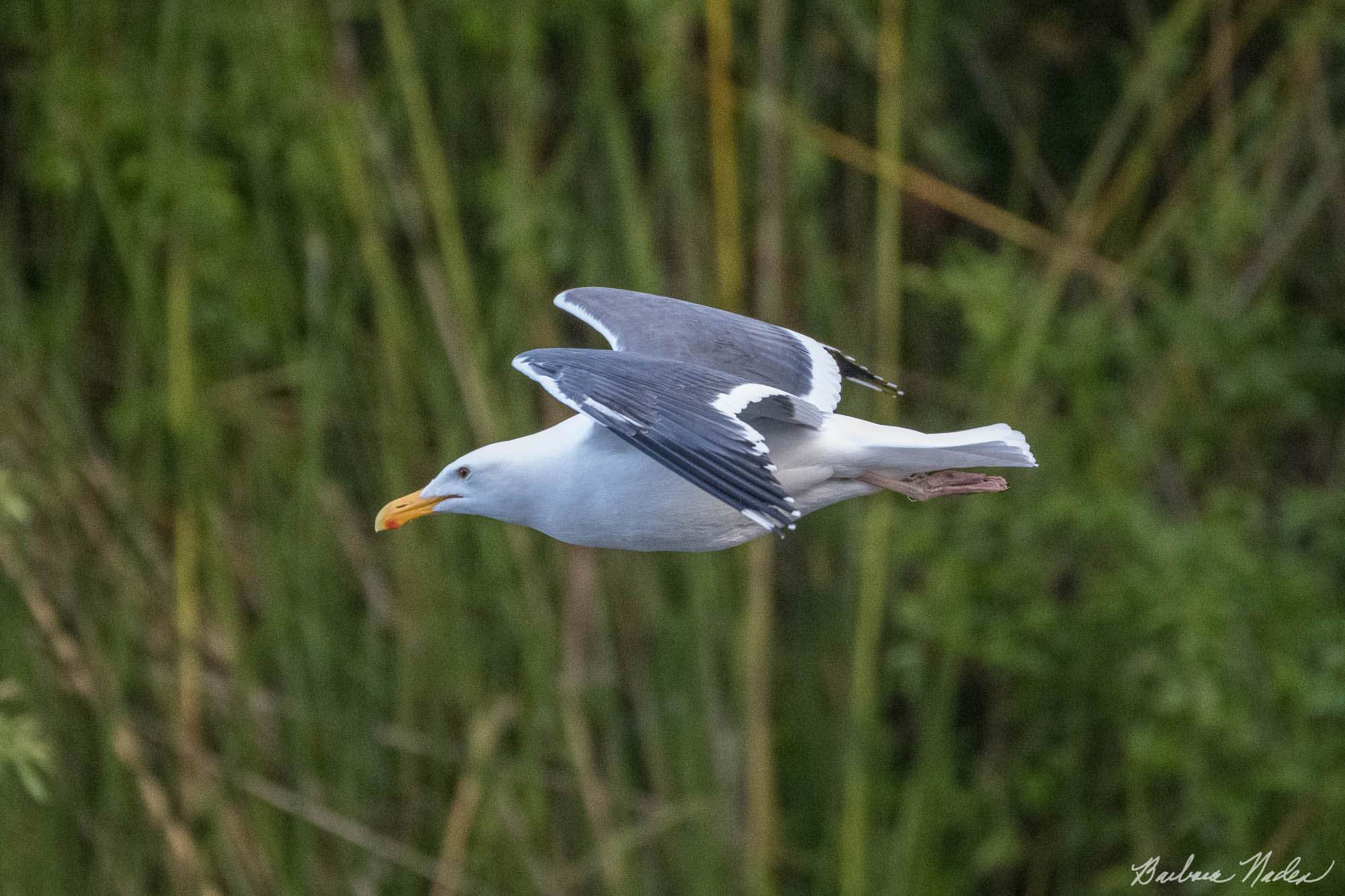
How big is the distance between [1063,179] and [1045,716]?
1839 mm

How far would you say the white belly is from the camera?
2.85 metres

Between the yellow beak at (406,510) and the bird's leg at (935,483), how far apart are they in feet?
2.24

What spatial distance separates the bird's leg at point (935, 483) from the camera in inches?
122

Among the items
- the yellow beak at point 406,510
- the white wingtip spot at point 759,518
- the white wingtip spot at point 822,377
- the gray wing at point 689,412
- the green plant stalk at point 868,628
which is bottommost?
the green plant stalk at point 868,628

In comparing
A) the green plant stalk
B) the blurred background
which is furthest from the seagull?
the green plant stalk

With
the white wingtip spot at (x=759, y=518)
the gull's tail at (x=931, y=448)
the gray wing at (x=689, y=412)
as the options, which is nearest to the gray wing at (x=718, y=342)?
the gull's tail at (x=931, y=448)

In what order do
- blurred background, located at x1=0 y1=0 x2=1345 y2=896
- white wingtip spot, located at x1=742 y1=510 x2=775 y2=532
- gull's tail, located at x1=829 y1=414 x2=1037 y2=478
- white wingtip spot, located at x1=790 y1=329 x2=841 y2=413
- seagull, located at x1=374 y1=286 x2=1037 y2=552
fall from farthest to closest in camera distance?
1. blurred background, located at x1=0 y1=0 x2=1345 y2=896
2. white wingtip spot, located at x1=790 y1=329 x2=841 y2=413
3. gull's tail, located at x1=829 y1=414 x2=1037 y2=478
4. seagull, located at x1=374 y1=286 x2=1037 y2=552
5. white wingtip spot, located at x1=742 y1=510 x2=775 y2=532

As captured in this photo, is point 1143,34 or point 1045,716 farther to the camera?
point 1143,34

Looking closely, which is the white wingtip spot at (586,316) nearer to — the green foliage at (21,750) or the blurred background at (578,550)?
the blurred background at (578,550)

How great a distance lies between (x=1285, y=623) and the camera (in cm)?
512

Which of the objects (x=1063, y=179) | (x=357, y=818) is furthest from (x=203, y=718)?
(x=1063, y=179)

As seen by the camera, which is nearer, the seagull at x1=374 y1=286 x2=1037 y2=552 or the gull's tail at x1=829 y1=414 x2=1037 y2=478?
the seagull at x1=374 y1=286 x2=1037 y2=552

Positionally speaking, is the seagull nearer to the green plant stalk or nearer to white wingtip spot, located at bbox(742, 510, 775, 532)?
white wingtip spot, located at bbox(742, 510, 775, 532)

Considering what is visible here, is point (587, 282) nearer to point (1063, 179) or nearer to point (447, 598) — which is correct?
point (447, 598)
